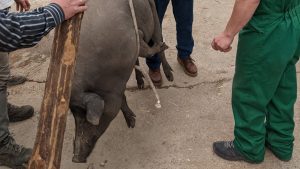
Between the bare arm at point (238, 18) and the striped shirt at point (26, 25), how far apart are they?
0.97m

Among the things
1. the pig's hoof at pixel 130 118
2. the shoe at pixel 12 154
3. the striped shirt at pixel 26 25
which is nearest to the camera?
the striped shirt at pixel 26 25

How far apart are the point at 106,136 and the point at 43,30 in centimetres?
158

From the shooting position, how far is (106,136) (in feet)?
11.0

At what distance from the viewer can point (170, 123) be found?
3.47m

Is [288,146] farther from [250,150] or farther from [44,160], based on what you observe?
[44,160]

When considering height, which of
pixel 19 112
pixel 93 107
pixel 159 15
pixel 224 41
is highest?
pixel 224 41

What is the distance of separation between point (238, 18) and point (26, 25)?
44.5 inches

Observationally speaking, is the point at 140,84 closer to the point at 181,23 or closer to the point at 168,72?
the point at 168,72

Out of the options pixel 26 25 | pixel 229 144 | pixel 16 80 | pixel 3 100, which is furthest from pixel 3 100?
pixel 229 144

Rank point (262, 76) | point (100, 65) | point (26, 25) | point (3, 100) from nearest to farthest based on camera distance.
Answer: point (26, 25)
point (100, 65)
point (262, 76)
point (3, 100)

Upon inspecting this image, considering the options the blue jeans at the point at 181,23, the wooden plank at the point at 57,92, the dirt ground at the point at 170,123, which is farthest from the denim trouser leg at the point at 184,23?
the wooden plank at the point at 57,92

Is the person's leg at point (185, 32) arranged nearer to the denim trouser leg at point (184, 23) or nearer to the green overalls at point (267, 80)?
the denim trouser leg at point (184, 23)

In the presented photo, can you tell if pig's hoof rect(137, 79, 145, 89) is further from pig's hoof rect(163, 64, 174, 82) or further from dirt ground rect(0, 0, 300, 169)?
pig's hoof rect(163, 64, 174, 82)

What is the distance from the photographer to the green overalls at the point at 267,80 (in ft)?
8.14
